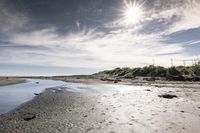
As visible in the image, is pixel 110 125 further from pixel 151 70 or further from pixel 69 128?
pixel 151 70

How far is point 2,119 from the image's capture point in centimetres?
1914

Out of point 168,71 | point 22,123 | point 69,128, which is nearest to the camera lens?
point 69,128

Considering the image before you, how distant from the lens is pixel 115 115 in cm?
1941

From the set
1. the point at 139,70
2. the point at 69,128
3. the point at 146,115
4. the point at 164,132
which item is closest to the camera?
the point at 164,132

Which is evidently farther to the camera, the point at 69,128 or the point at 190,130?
the point at 69,128

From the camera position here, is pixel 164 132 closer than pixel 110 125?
Yes

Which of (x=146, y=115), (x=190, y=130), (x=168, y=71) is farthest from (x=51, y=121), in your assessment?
(x=168, y=71)

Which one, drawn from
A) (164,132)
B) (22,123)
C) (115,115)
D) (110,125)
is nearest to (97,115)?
(115,115)

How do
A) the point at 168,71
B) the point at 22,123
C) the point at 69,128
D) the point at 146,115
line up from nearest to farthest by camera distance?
1. the point at 69,128
2. the point at 22,123
3. the point at 146,115
4. the point at 168,71

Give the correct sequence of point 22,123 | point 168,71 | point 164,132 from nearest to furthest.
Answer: point 164,132
point 22,123
point 168,71

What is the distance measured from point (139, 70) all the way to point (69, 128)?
107 meters

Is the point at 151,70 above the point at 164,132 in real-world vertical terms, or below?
above

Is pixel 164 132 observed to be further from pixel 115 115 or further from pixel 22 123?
pixel 22 123

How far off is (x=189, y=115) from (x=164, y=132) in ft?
Answer: 18.4
